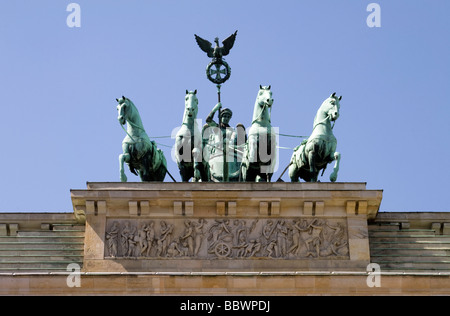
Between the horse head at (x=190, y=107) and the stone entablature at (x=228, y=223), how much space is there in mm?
1982

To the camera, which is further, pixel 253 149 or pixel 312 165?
pixel 253 149

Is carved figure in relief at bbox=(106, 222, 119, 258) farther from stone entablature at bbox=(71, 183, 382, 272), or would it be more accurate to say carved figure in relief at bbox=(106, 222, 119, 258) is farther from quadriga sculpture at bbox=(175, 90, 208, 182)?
quadriga sculpture at bbox=(175, 90, 208, 182)

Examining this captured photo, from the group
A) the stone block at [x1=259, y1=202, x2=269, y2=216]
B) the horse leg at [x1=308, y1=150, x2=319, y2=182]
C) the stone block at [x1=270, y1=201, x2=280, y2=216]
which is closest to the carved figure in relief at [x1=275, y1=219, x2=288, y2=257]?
the stone block at [x1=270, y1=201, x2=280, y2=216]

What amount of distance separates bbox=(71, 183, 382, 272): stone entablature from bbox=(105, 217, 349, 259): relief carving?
21 mm

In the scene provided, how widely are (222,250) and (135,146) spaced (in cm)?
341

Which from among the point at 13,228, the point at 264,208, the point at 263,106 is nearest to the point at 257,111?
the point at 263,106

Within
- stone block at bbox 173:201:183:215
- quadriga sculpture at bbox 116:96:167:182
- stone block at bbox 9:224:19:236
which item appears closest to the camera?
stone block at bbox 173:201:183:215

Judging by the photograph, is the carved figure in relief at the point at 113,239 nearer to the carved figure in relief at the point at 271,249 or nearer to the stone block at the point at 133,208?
the stone block at the point at 133,208

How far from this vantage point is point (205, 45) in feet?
132

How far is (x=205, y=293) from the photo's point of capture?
3481cm

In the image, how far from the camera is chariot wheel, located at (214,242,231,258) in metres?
35.8

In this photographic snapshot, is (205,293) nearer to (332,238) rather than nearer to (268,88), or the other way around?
(332,238)

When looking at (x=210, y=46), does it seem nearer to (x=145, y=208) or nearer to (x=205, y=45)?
(x=205, y=45)
